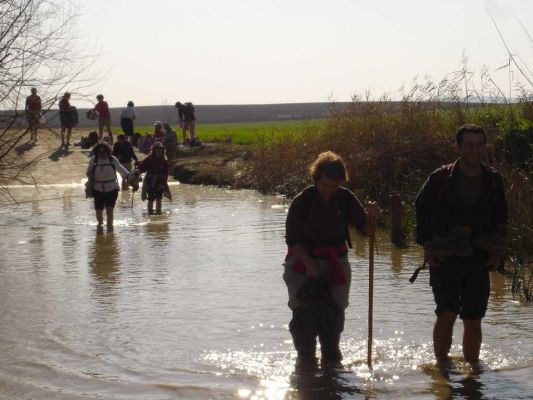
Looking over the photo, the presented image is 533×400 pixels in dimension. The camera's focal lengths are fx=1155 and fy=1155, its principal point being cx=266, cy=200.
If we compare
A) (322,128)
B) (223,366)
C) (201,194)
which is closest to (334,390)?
(223,366)

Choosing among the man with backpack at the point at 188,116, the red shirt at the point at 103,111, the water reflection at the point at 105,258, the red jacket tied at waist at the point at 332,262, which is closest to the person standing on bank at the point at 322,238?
the red jacket tied at waist at the point at 332,262

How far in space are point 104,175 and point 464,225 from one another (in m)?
11.1

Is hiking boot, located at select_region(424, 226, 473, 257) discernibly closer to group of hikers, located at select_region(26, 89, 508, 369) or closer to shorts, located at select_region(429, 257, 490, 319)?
group of hikers, located at select_region(26, 89, 508, 369)

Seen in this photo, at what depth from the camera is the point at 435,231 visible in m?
8.31

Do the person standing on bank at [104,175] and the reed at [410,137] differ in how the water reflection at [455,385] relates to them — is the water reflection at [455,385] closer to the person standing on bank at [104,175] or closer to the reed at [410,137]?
the reed at [410,137]

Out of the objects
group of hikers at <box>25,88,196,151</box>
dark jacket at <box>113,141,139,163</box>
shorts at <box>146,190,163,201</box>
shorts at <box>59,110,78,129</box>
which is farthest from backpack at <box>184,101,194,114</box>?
shorts at <box>146,190,163,201</box>

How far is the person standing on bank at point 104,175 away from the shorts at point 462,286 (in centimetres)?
1081

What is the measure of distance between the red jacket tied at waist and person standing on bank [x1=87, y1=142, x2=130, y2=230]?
416 inches

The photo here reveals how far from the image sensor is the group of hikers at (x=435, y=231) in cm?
815

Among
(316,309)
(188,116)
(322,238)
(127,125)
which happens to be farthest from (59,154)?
(322,238)

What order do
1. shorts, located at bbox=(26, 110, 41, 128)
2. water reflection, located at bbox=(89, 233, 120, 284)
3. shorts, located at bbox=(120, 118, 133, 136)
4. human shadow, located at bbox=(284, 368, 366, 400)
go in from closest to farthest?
human shadow, located at bbox=(284, 368, 366, 400) → shorts, located at bbox=(26, 110, 41, 128) → water reflection, located at bbox=(89, 233, 120, 284) → shorts, located at bbox=(120, 118, 133, 136)

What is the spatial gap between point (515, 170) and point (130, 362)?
19.0 feet

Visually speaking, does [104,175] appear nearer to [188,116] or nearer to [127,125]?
[188,116]

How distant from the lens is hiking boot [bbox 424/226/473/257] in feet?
26.7
